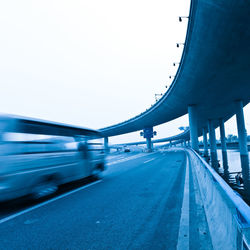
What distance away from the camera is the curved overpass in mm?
11547

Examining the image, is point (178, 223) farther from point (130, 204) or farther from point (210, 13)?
point (210, 13)

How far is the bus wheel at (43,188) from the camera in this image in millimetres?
5894

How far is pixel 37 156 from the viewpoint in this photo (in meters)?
5.97

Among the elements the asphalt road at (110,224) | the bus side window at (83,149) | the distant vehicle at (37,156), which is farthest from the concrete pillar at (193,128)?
the asphalt road at (110,224)

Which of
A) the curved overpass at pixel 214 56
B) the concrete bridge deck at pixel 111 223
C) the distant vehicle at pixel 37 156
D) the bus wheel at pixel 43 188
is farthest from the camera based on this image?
the curved overpass at pixel 214 56

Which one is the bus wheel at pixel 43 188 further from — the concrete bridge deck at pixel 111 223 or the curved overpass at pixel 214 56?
the curved overpass at pixel 214 56

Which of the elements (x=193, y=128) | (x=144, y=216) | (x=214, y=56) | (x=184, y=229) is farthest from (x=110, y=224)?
(x=193, y=128)

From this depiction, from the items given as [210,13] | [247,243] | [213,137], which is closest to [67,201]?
[247,243]

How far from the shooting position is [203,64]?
1806 cm

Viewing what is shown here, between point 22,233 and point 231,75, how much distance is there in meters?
24.3

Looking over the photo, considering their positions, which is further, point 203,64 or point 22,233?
point 203,64

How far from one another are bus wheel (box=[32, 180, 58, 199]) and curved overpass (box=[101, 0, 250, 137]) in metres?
13.8

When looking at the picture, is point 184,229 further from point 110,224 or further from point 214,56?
point 214,56

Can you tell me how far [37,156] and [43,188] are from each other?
1222 millimetres
